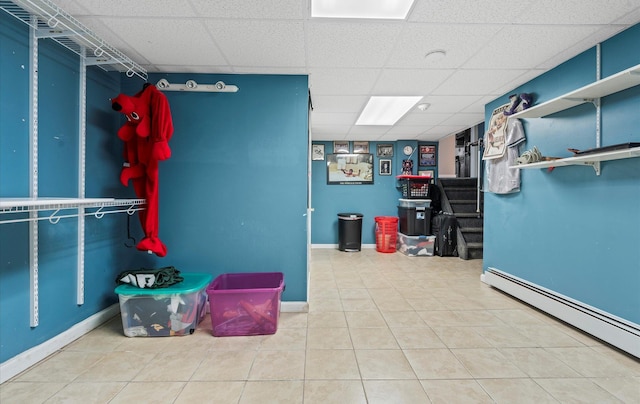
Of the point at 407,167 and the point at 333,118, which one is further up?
the point at 333,118

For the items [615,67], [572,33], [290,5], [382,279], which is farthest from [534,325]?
[290,5]

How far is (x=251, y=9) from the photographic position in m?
1.77

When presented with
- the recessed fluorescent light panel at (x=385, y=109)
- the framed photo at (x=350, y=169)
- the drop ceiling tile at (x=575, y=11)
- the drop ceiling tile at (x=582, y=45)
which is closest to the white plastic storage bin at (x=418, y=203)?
the framed photo at (x=350, y=169)

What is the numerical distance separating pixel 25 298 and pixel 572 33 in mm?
4153

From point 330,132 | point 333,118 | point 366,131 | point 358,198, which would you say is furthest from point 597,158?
point 358,198

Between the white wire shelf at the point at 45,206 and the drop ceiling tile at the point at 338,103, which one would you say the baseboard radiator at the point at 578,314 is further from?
the white wire shelf at the point at 45,206

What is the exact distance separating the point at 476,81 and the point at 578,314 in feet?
7.51

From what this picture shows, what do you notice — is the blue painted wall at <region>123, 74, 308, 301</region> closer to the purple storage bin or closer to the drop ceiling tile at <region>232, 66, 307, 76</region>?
the drop ceiling tile at <region>232, 66, 307, 76</region>

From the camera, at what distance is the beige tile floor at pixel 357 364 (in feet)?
5.03

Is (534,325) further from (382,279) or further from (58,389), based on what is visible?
(58,389)

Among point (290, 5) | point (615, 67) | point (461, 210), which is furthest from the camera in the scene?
point (461, 210)

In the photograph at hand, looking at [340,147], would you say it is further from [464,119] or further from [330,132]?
[464,119]

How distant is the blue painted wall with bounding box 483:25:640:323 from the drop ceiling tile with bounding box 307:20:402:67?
1.64 metres

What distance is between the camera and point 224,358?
6.22 ft
